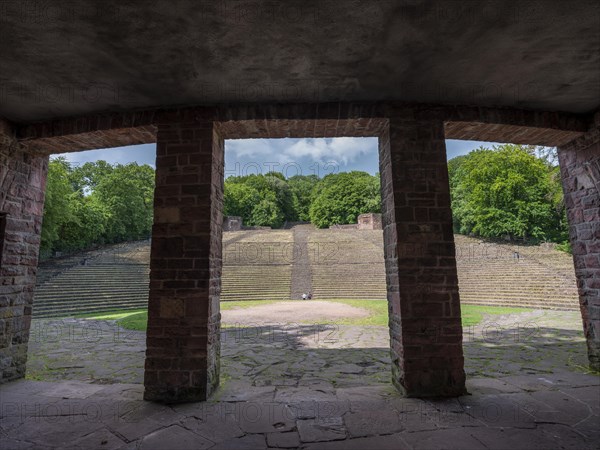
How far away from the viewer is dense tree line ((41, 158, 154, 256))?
2878 centimetres

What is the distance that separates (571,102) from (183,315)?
5.30 metres

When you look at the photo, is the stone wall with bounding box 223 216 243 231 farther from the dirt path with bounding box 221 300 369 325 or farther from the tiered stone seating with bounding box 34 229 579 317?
the dirt path with bounding box 221 300 369 325

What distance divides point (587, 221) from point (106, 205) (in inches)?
1521

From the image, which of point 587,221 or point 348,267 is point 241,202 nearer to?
point 348,267

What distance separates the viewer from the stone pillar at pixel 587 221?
4523 millimetres

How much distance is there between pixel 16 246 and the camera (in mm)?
4527

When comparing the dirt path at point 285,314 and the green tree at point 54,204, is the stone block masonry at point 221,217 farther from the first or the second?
the green tree at point 54,204

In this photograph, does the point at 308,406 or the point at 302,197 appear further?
the point at 302,197

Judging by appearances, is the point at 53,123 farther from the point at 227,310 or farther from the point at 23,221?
the point at 227,310

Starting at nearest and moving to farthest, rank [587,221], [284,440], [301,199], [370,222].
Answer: [284,440] < [587,221] < [370,222] < [301,199]

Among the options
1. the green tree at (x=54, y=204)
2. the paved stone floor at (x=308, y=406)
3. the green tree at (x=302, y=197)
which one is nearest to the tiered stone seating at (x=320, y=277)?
the green tree at (x=54, y=204)


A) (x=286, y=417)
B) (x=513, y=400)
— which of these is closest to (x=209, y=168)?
(x=286, y=417)

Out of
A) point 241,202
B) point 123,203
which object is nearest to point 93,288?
point 123,203

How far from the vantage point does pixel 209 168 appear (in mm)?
4039
